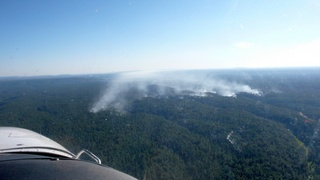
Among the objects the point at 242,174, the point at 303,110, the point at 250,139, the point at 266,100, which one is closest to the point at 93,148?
the point at 242,174

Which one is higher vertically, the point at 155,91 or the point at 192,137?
the point at 155,91

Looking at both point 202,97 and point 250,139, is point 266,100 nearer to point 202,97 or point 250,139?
point 202,97

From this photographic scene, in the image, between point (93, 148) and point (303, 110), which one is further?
point (303, 110)

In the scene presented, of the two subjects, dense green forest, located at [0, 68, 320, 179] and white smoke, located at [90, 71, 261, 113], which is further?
white smoke, located at [90, 71, 261, 113]

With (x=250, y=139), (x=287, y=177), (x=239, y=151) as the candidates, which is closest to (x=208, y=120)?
(x=250, y=139)

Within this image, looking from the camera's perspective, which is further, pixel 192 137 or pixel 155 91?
pixel 155 91

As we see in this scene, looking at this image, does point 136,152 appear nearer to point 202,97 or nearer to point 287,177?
point 287,177

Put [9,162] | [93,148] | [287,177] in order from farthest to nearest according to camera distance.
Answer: [93,148]
[287,177]
[9,162]

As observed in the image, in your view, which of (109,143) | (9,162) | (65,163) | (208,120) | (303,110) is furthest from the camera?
(303,110)

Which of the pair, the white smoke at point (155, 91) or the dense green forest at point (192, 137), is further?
the white smoke at point (155, 91)

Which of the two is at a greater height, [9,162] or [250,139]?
[9,162]
